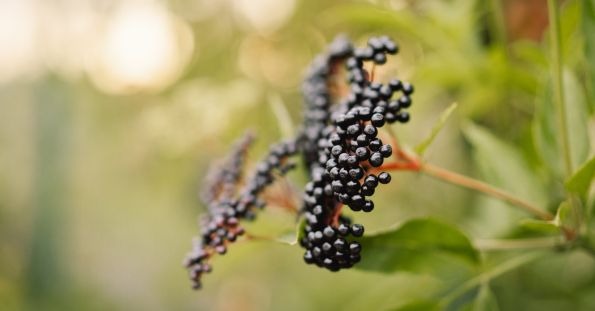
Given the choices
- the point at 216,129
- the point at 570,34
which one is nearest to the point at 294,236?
the point at 570,34

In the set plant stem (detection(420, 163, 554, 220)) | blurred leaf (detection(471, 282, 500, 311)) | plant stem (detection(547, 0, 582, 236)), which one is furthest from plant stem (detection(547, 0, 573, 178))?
blurred leaf (detection(471, 282, 500, 311))

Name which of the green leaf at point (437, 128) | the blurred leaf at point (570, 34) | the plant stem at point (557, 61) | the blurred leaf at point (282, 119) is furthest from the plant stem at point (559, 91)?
the blurred leaf at point (282, 119)

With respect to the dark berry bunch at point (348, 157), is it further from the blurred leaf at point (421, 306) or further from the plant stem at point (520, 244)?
the plant stem at point (520, 244)

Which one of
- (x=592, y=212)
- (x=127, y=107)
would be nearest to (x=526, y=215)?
(x=592, y=212)

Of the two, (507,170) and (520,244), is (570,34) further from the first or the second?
(520,244)

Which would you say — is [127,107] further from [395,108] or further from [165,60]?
[395,108]

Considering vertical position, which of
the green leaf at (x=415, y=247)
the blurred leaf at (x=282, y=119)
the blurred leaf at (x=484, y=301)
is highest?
the blurred leaf at (x=282, y=119)
